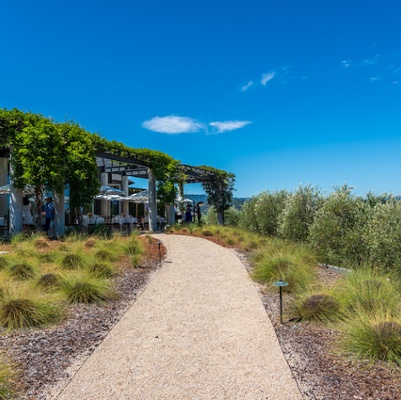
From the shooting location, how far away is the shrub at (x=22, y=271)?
6.70 m

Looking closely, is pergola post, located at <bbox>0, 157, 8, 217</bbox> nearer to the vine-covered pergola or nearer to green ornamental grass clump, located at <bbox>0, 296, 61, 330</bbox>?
the vine-covered pergola

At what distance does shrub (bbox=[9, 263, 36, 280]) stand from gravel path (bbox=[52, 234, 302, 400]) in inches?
91.2

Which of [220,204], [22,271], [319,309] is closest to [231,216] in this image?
[220,204]

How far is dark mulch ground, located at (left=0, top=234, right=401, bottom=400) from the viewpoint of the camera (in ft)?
9.74

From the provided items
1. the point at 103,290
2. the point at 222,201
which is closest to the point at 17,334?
the point at 103,290

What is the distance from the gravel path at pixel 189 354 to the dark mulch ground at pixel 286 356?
0.15 meters

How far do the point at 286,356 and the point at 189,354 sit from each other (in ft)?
3.18

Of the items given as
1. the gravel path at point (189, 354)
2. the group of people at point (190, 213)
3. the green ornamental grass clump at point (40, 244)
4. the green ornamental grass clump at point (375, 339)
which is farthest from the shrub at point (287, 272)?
the group of people at point (190, 213)

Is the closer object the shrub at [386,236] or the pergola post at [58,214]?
the shrub at [386,236]

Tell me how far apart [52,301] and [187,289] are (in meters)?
2.34

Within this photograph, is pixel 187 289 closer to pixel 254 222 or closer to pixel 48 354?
pixel 48 354

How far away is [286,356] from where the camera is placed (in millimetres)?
3645

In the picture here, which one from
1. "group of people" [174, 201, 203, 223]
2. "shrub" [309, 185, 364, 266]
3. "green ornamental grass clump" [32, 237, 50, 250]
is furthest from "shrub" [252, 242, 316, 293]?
"group of people" [174, 201, 203, 223]

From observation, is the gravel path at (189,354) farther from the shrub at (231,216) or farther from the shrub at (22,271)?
the shrub at (231,216)
